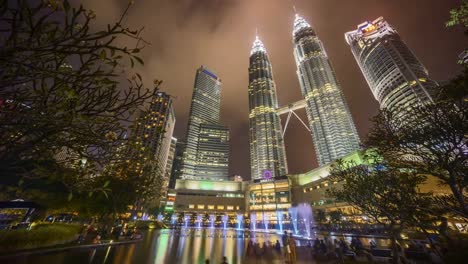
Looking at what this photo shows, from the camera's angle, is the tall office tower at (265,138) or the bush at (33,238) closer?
the bush at (33,238)

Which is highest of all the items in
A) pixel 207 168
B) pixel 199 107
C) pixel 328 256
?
pixel 199 107

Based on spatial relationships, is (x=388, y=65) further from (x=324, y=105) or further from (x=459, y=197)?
(x=459, y=197)

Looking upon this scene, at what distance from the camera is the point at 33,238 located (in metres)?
13.4

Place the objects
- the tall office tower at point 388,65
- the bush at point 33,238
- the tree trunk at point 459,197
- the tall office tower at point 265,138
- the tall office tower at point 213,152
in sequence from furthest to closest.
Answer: the tall office tower at point 265,138 → the tall office tower at point 213,152 → the tall office tower at point 388,65 → the bush at point 33,238 → the tree trunk at point 459,197

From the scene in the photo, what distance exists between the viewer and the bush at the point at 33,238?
11.9 metres

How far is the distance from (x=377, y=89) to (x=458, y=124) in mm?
148015

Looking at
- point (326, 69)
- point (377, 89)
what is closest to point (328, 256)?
point (377, 89)

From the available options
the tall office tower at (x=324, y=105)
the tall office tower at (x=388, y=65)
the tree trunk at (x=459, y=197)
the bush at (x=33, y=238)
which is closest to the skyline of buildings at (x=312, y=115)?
the tall office tower at (x=324, y=105)

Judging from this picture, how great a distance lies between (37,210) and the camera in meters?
20.3

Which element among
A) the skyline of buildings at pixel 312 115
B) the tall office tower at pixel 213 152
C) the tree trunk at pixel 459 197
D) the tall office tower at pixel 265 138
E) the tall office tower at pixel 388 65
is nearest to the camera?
the tree trunk at pixel 459 197

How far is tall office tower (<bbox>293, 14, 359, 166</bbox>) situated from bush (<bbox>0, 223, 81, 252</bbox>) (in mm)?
134405

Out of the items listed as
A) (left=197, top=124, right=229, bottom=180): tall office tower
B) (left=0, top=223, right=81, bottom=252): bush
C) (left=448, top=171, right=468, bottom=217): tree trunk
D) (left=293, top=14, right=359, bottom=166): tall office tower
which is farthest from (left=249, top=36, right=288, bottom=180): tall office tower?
(left=448, top=171, right=468, bottom=217): tree trunk

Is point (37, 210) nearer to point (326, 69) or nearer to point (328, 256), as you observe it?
point (328, 256)

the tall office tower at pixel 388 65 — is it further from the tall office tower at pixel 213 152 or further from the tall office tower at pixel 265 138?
the tall office tower at pixel 213 152
